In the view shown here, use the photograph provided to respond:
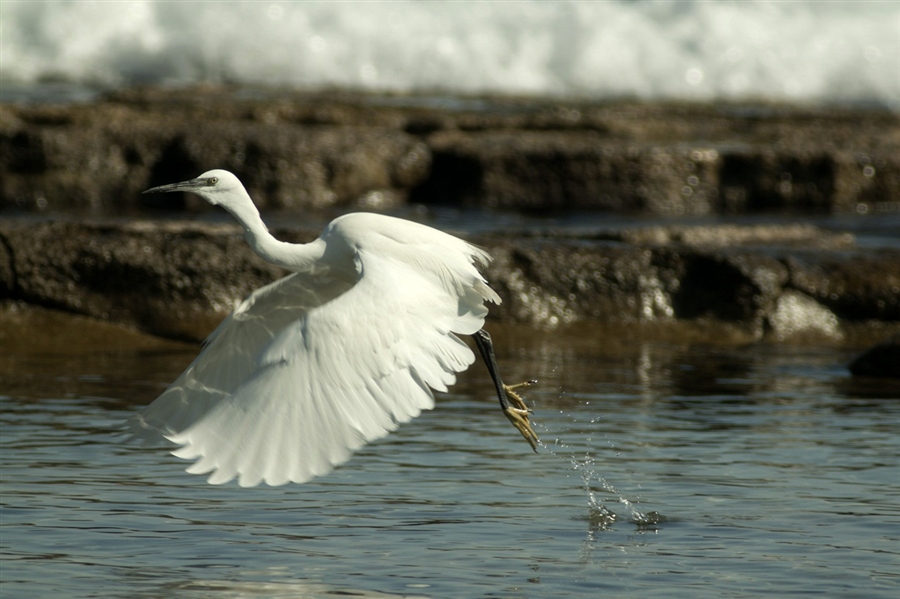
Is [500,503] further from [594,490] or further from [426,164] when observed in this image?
[426,164]

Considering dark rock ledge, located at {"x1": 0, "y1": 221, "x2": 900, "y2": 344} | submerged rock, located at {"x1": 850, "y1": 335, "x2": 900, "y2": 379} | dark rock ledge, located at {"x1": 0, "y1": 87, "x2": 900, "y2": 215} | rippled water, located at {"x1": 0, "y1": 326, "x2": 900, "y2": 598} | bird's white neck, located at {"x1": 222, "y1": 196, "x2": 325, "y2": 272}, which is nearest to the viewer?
rippled water, located at {"x1": 0, "y1": 326, "x2": 900, "y2": 598}

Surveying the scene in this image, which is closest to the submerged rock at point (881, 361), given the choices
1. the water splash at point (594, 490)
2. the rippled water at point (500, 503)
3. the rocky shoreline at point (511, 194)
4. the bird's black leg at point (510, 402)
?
the rippled water at point (500, 503)

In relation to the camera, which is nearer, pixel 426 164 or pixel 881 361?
pixel 881 361

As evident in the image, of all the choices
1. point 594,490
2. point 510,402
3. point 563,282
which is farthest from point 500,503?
point 563,282

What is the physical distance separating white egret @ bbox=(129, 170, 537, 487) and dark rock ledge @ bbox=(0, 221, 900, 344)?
3.68m

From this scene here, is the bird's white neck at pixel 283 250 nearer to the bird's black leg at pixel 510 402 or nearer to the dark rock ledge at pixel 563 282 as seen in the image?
the bird's black leg at pixel 510 402

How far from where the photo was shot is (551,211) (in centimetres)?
1396

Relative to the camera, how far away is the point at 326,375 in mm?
4492

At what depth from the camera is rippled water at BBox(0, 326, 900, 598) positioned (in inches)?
176

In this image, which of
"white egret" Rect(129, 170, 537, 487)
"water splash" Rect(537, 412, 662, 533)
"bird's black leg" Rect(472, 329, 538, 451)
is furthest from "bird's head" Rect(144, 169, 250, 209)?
"water splash" Rect(537, 412, 662, 533)

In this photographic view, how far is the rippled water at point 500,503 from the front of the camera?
4473mm

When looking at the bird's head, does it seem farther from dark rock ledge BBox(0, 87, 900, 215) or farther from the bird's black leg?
dark rock ledge BBox(0, 87, 900, 215)

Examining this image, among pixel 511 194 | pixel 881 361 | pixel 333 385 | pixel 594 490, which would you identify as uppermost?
pixel 511 194

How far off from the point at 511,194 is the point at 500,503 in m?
8.69
